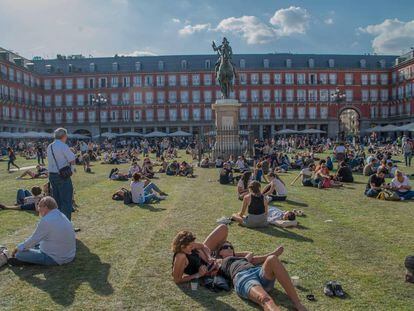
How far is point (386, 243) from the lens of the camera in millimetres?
8469

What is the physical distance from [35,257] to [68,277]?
786 mm

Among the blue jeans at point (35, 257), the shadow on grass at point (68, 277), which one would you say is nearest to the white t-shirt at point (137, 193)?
the shadow on grass at point (68, 277)

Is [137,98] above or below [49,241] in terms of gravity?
above

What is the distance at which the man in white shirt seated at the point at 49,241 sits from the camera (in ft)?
22.6

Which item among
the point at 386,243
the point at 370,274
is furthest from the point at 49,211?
the point at 386,243

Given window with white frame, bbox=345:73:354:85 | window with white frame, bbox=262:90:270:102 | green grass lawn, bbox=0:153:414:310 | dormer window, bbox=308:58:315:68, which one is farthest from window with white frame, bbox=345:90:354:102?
green grass lawn, bbox=0:153:414:310

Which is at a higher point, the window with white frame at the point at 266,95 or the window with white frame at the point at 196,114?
the window with white frame at the point at 266,95

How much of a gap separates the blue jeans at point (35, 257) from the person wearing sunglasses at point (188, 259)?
218cm

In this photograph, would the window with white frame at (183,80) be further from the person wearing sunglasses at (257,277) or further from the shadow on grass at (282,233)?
the person wearing sunglasses at (257,277)

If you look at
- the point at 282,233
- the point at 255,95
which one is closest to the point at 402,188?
the point at 282,233

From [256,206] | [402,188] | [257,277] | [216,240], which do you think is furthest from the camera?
[402,188]

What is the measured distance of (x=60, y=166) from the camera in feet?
29.4

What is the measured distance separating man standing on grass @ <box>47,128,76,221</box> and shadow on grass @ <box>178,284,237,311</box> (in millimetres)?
3954

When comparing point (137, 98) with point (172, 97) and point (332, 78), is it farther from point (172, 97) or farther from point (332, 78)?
point (332, 78)
